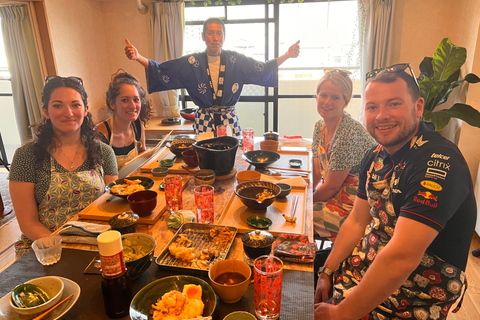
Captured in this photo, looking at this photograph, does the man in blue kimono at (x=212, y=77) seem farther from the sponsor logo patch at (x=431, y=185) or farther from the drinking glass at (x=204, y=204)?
the sponsor logo patch at (x=431, y=185)

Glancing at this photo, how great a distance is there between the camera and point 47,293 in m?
0.89

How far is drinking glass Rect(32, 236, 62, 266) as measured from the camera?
1031 mm

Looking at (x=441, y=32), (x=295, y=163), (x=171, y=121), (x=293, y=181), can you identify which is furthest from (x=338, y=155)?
(x=441, y=32)

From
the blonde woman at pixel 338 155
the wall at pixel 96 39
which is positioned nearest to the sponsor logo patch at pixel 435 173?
the blonde woman at pixel 338 155

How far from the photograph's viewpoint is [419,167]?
108 centimetres

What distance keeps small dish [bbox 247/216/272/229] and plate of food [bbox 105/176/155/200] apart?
0.59m

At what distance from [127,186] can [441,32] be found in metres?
4.19

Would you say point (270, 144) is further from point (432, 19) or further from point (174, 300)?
point (432, 19)

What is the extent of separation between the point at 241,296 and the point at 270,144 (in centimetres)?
147

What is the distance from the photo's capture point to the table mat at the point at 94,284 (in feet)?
2.76

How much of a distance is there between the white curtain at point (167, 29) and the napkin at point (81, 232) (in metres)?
3.63

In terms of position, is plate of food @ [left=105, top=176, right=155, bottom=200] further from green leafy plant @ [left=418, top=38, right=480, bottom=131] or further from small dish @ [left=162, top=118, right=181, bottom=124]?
small dish @ [left=162, top=118, right=181, bottom=124]

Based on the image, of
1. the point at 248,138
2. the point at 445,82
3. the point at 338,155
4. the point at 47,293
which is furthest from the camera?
the point at 445,82

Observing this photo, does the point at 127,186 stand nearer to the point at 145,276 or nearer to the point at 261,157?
the point at 145,276
